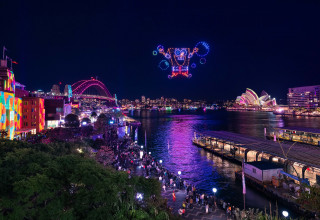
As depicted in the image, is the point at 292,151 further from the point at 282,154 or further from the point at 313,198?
the point at 313,198

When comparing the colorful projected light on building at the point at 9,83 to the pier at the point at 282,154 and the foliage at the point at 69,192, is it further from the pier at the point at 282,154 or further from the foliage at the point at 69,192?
the pier at the point at 282,154

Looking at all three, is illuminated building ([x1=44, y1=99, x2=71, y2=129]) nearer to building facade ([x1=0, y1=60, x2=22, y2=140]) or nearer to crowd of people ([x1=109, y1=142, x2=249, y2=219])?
building facade ([x1=0, y1=60, x2=22, y2=140])

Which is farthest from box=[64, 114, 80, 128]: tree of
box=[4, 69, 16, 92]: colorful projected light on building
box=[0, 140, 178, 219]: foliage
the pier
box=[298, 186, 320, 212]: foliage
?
box=[298, 186, 320, 212]: foliage

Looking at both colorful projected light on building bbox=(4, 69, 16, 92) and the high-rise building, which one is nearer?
colorful projected light on building bbox=(4, 69, 16, 92)

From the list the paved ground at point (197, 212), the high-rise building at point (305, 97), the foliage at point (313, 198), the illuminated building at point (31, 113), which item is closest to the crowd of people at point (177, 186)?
the paved ground at point (197, 212)

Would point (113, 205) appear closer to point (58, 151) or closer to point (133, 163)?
point (58, 151)

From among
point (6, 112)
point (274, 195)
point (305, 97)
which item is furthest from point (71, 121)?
point (305, 97)

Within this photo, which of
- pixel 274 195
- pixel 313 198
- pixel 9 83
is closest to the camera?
pixel 313 198
